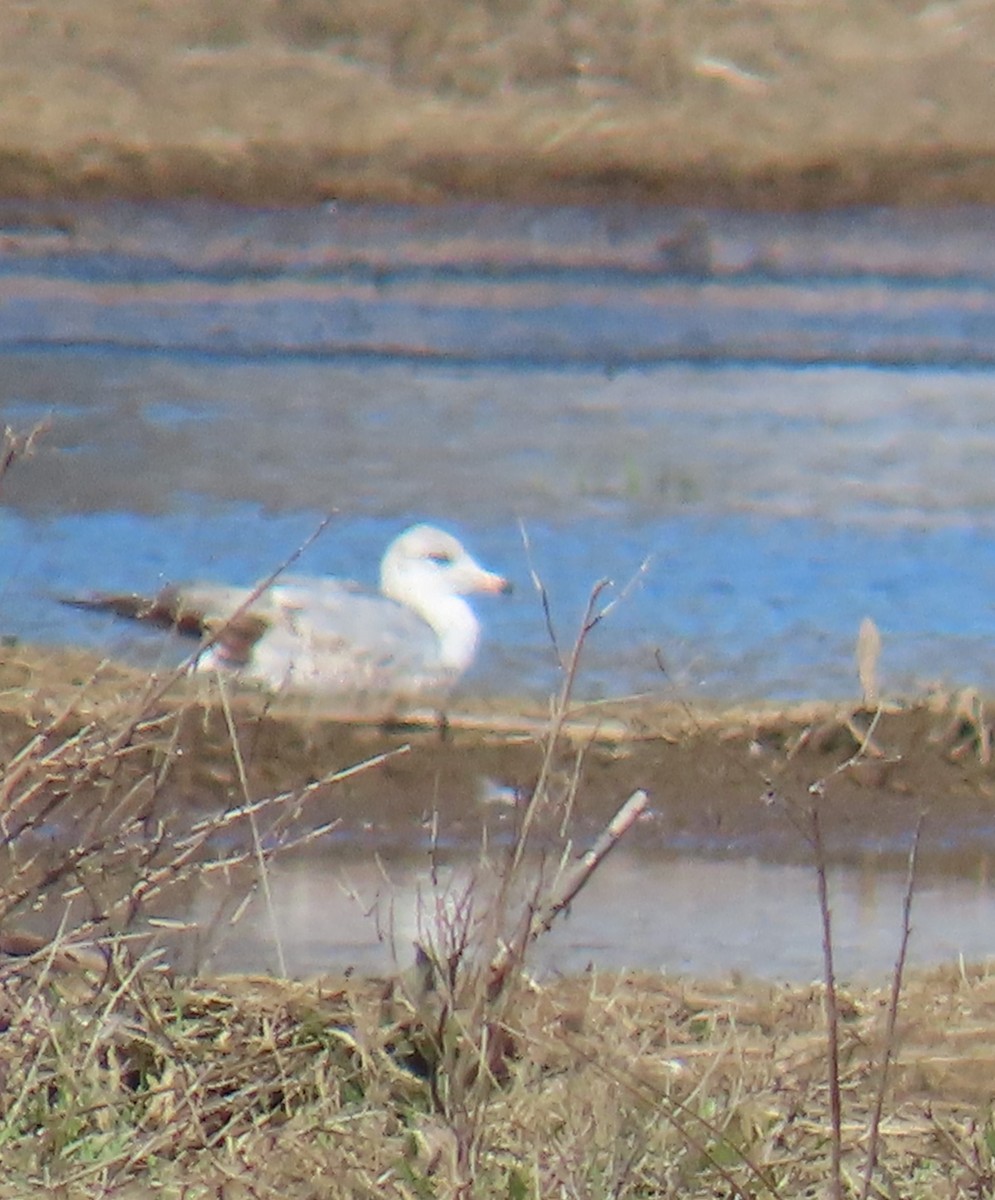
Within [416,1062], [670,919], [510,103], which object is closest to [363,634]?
[510,103]

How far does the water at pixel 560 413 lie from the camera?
5.45 meters

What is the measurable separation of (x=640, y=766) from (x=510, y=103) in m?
1.50

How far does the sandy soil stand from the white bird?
4.55ft

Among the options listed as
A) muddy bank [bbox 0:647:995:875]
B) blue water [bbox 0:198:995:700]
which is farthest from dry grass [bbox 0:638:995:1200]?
blue water [bbox 0:198:995:700]

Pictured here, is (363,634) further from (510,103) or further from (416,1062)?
(416,1062)

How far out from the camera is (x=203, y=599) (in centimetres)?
593

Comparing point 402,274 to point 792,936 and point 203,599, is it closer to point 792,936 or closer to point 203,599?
point 203,599

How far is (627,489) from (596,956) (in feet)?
9.09

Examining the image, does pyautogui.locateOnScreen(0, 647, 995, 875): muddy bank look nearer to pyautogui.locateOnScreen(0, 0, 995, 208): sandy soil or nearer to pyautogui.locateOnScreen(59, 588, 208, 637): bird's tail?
pyautogui.locateOnScreen(59, 588, 208, 637): bird's tail

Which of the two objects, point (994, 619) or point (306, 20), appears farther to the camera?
point (994, 619)

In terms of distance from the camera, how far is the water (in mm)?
5445

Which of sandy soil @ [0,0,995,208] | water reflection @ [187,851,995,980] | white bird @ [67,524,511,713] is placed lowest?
white bird @ [67,524,511,713]

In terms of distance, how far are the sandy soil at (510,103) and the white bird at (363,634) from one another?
1388mm

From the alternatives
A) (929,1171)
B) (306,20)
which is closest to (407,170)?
(306,20)
